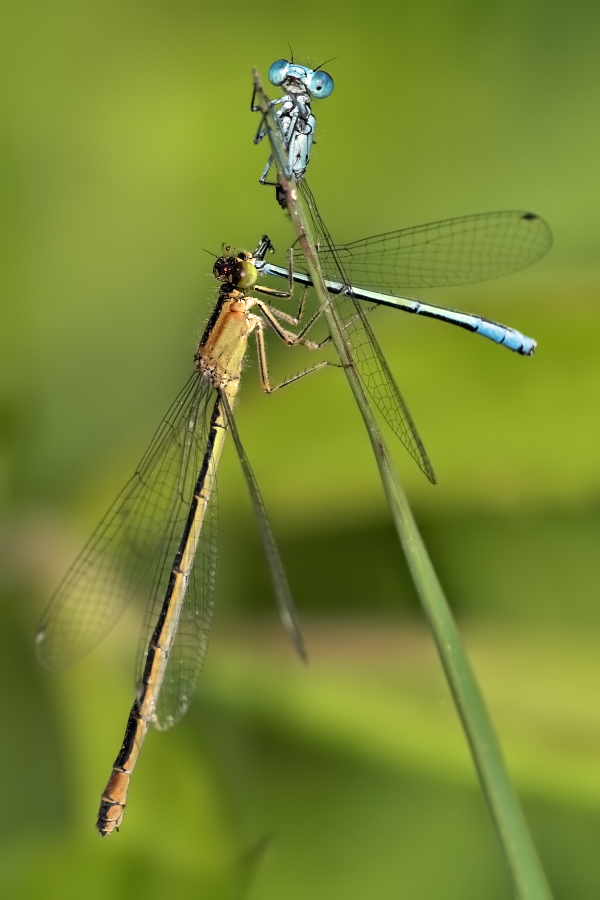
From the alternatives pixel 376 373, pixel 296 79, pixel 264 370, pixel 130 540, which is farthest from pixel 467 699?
pixel 130 540

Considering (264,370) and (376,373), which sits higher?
(264,370)

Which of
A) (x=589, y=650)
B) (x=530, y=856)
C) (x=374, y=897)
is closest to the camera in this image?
(x=530, y=856)

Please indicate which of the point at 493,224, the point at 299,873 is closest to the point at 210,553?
the point at 299,873

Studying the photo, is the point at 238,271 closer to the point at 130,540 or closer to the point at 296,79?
the point at 296,79

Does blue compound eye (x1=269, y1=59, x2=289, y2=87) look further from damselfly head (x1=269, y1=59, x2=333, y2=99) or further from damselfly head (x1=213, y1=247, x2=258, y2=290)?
damselfly head (x1=213, y1=247, x2=258, y2=290)

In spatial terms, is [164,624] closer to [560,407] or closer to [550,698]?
[550,698]

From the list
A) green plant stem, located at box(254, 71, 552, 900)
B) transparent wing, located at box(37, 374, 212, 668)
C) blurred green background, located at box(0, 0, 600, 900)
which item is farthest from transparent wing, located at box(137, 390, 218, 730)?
green plant stem, located at box(254, 71, 552, 900)
